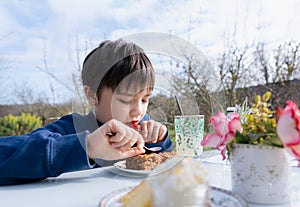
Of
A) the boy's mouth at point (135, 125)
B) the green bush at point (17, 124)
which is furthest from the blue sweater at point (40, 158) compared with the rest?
the green bush at point (17, 124)

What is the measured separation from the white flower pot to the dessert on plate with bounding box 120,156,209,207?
104 mm

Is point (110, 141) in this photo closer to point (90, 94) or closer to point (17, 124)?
point (90, 94)

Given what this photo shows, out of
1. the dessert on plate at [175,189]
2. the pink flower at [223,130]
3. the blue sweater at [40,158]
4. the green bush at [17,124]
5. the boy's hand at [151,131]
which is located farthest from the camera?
the green bush at [17,124]

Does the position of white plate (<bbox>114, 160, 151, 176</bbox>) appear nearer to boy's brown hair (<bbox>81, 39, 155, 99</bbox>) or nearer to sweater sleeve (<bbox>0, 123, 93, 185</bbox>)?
sweater sleeve (<bbox>0, 123, 93, 185</bbox>)

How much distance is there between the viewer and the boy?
0.53 metres

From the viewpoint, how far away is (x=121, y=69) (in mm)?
786

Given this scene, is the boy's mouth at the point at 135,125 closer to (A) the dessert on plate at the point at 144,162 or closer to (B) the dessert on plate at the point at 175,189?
(A) the dessert on plate at the point at 144,162

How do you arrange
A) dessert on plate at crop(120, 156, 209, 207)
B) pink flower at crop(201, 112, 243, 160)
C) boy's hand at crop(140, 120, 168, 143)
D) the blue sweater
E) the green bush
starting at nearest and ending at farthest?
dessert on plate at crop(120, 156, 209, 207) < pink flower at crop(201, 112, 243, 160) < the blue sweater < boy's hand at crop(140, 120, 168, 143) < the green bush

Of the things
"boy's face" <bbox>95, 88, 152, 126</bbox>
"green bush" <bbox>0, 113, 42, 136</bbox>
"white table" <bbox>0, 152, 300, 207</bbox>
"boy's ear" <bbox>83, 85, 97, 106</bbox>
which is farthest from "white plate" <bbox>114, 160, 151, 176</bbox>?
"green bush" <bbox>0, 113, 42, 136</bbox>

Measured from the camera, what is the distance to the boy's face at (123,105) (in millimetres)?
716

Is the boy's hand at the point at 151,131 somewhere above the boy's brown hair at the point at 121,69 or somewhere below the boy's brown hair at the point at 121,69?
below

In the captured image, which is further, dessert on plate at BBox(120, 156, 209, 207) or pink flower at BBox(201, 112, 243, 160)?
pink flower at BBox(201, 112, 243, 160)

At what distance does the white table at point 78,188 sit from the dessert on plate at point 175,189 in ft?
0.40

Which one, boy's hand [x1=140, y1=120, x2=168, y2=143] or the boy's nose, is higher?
the boy's nose
